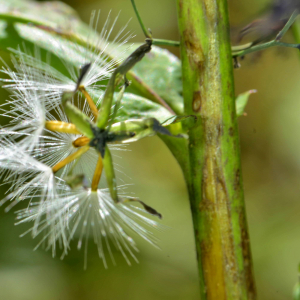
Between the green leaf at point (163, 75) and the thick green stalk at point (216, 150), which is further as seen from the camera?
the green leaf at point (163, 75)

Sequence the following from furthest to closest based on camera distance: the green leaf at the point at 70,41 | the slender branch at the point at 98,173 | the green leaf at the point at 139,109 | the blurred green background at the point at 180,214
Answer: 1. the blurred green background at the point at 180,214
2. the green leaf at the point at 70,41
3. the green leaf at the point at 139,109
4. the slender branch at the point at 98,173

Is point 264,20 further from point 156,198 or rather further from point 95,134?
point 156,198

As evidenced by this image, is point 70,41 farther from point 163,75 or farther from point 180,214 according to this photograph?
point 180,214

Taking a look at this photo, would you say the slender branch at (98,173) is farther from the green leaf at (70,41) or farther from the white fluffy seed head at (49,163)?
the green leaf at (70,41)

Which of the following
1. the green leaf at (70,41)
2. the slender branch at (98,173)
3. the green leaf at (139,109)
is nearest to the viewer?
the slender branch at (98,173)

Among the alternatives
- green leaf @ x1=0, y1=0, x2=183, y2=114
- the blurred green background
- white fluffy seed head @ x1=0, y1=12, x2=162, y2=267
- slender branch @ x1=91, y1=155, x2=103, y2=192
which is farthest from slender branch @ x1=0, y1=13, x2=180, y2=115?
the blurred green background

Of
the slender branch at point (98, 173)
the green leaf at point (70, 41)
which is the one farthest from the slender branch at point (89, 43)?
the slender branch at point (98, 173)

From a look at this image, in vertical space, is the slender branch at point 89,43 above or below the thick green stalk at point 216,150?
above
